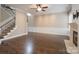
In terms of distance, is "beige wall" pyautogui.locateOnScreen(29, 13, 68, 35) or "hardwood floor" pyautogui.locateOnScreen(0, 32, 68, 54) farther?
"hardwood floor" pyautogui.locateOnScreen(0, 32, 68, 54)

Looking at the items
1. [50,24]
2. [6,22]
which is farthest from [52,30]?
[6,22]

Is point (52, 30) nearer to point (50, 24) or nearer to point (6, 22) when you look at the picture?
point (50, 24)

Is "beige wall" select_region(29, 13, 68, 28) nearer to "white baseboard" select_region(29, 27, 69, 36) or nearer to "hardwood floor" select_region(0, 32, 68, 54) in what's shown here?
"white baseboard" select_region(29, 27, 69, 36)

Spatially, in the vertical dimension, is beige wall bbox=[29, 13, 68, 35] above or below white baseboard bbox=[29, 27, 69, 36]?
above

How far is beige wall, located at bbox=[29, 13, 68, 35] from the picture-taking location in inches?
83.1

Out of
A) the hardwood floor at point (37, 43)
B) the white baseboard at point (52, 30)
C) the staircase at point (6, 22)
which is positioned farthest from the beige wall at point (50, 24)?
the staircase at point (6, 22)

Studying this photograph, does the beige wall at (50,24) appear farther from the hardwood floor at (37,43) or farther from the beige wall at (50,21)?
the hardwood floor at (37,43)

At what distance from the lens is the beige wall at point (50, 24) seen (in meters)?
2.11

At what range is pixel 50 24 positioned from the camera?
2266 mm

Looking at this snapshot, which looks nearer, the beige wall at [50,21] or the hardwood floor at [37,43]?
the beige wall at [50,21]

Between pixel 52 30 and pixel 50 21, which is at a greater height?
pixel 50 21

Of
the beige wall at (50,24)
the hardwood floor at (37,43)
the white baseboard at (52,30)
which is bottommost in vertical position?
the hardwood floor at (37,43)

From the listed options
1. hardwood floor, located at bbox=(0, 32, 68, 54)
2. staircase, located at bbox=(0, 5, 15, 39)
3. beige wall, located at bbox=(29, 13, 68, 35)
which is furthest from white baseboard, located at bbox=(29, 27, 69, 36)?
staircase, located at bbox=(0, 5, 15, 39)
